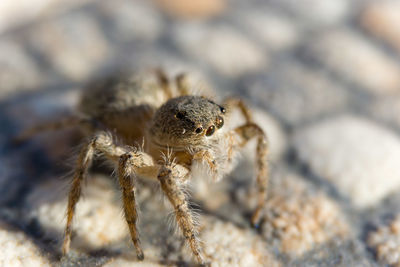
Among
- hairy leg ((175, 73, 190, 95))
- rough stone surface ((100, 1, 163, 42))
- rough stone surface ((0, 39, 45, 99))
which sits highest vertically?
hairy leg ((175, 73, 190, 95))

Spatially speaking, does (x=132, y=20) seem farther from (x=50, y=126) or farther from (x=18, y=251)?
(x=18, y=251)

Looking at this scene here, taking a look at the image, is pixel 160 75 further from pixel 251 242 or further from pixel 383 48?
pixel 383 48

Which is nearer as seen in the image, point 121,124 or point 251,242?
point 251,242

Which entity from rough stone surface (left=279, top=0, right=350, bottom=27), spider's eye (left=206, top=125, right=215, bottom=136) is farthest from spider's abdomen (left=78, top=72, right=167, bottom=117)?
rough stone surface (left=279, top=0, right=350, bottom=27)

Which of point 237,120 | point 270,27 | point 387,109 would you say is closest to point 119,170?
point 237,120

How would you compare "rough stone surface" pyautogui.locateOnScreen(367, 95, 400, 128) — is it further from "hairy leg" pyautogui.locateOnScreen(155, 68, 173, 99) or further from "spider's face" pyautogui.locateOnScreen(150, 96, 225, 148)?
"hairy leg" pyautogui.locateOnScreen(155, 68, 173, 99)

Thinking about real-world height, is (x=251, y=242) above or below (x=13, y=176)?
above

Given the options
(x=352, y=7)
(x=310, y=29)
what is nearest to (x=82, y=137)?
(x=310, y=29)
